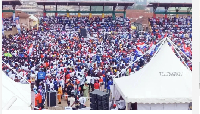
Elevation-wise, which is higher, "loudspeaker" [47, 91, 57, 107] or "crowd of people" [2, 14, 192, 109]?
"crowd of people" [2, 14, 192, 109]

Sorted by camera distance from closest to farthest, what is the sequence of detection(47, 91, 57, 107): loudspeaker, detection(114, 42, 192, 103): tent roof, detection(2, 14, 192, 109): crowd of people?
detection(114, 42, 192, 103): tent roof → detection(47, 91, 57, 107): loudspeaker → detection(2, 14, 192, 109): crowd of people

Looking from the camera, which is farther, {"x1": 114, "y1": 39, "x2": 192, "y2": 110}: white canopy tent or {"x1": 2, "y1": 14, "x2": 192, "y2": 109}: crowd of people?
{"x1": 2, "y1": 14, "x2": 192, "y2": 109}: crowd of people

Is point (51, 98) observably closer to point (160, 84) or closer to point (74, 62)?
point (160, 84)

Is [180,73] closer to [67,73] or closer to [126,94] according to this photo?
[126,94]

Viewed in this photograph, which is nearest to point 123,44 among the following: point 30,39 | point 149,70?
point 30,39

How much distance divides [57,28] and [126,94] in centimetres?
1952

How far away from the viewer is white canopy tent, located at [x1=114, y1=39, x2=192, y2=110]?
7.34m

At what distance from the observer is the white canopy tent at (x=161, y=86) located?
7340mm

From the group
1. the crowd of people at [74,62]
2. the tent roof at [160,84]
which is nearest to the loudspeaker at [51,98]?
the crowd of people at [74,62]

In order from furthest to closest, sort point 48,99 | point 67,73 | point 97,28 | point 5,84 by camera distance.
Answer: point 97,28 → point 67,73 → point 48,99 → point 5,84

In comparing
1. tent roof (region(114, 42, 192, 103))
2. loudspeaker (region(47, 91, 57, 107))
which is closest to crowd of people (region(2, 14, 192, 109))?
loudspeaker (region(47, 91, 57, 107))

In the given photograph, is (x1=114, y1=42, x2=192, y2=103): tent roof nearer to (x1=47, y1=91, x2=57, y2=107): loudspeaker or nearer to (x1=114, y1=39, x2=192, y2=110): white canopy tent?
(x1=114, y1=39, x2=192, y2=110): white canopy tent

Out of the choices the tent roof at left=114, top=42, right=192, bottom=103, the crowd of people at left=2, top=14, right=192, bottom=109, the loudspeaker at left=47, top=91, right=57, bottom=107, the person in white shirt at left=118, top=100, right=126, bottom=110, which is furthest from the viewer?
the crowd of people at left=2, top=14, right=192, bottom=109

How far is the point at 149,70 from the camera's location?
797cm
